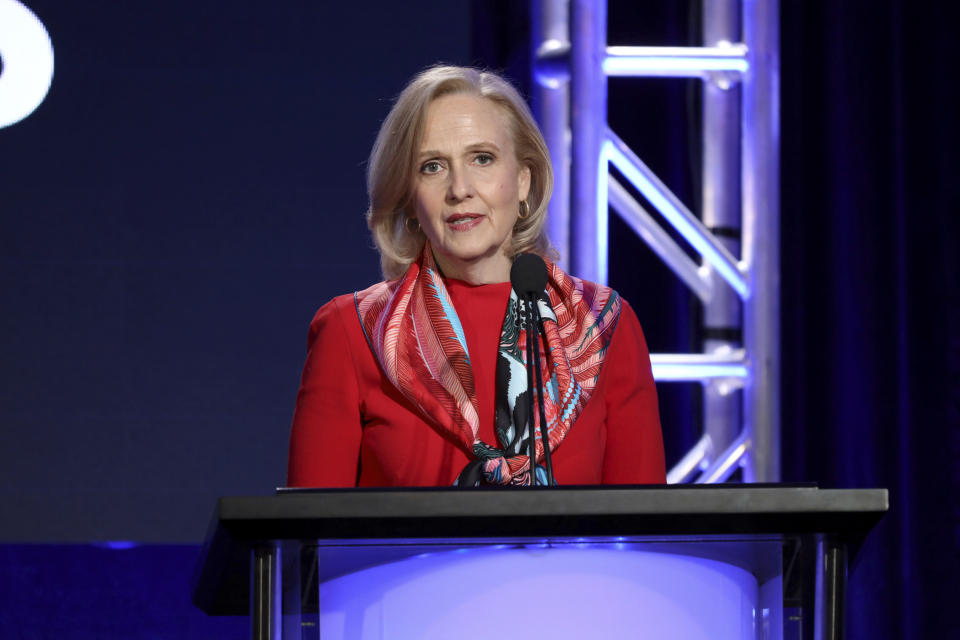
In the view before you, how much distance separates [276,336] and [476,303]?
1.71 m

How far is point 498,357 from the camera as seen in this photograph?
1.68 metres

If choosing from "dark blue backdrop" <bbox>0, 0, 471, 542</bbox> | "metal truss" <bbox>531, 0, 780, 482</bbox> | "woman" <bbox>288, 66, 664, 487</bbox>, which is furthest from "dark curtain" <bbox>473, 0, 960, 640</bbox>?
"woman" <bbox>288, 66, 664, 487</bbox>

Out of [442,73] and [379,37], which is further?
[379,37]

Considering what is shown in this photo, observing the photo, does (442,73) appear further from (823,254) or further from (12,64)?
(12,64)

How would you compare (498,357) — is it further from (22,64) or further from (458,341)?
(22,64)

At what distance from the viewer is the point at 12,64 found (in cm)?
338

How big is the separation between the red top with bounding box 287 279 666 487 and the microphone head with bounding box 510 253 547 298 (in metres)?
0.44

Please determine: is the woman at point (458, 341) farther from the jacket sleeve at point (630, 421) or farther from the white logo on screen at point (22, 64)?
the white logo on screen at point (22, 64)

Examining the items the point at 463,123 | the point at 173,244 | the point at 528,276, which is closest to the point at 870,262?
the point at 463,123

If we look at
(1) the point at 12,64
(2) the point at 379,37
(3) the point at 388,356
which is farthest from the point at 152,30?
(3) the point at 388,356

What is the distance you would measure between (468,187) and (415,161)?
99 millimetres

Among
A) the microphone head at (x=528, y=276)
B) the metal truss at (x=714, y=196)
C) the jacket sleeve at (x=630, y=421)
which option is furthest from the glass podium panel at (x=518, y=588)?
the metal truss at (x=714, y=196)

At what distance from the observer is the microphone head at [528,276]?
1.26m

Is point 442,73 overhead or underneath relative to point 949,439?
overhead
